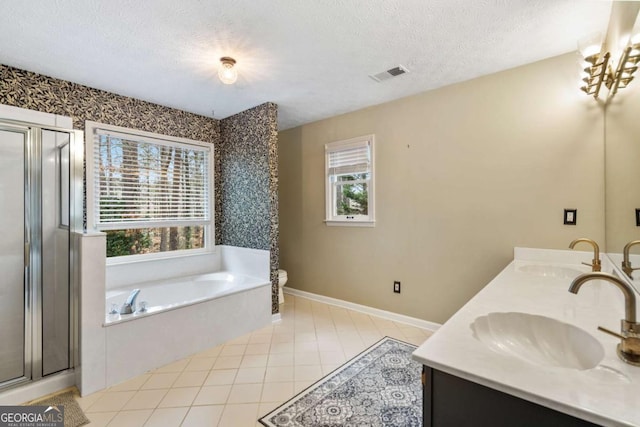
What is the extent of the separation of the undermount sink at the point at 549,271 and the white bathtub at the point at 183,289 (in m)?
2.30

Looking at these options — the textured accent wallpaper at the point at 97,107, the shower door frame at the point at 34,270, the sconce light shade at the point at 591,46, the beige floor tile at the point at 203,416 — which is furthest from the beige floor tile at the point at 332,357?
the sconce light shade at the point at 591,46

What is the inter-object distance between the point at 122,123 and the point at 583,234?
4.15 meters

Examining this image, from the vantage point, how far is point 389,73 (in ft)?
8.23

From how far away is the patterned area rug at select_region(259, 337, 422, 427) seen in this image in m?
1.67

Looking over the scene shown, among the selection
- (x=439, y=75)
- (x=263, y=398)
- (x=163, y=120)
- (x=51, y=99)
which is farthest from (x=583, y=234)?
(x=51, y=99)

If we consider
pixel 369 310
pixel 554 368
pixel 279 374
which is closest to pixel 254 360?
pixel 279 374

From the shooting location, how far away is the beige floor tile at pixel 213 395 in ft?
6.05

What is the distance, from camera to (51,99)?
2527 millimetres

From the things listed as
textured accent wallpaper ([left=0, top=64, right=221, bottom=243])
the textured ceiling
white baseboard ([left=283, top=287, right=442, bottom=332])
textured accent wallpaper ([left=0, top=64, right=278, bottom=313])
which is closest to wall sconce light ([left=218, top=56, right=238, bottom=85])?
the textured ceiling

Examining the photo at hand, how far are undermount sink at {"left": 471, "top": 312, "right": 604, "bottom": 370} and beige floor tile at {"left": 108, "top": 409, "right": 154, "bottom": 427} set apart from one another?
1.87 m

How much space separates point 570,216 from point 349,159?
6.97 ft

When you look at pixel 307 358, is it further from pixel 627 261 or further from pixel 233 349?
pixel 627 261

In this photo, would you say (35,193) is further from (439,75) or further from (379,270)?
(439,75)

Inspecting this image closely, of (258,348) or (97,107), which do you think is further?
(97,107)
